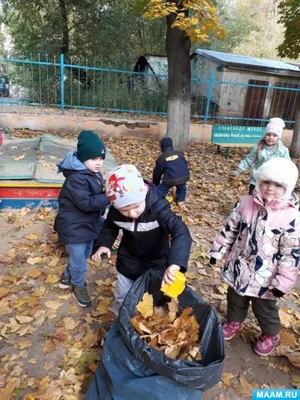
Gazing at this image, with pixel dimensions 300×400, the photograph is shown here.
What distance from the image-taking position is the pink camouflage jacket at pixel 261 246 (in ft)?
6.06

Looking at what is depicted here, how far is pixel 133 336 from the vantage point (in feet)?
4.80

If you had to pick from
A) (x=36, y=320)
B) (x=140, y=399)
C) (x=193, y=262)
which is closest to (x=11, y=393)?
(x=36, y=320)

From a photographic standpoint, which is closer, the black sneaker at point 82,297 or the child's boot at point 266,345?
the child's boot at point 266,345

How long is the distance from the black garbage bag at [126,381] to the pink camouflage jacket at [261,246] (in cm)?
78

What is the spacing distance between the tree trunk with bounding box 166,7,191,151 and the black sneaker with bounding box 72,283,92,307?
17.9 feet

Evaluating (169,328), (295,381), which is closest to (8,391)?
(169,328)

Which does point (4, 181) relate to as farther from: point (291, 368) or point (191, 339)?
point (291, 368)

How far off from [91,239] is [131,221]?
2.59 feet

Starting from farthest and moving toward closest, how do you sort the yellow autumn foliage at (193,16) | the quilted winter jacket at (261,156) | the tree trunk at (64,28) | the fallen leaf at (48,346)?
the tree trunk at (64,28)
the yellow autumn foliage at (193,16)
the quilted winter jacket at (261,156)
the fallen leaf at (48,346)

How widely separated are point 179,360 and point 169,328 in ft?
0.90

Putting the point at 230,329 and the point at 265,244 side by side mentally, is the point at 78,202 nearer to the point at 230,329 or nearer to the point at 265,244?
the point at 265,244

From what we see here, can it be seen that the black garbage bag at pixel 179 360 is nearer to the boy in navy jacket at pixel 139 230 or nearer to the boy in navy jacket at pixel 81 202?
the boy in navy jacket at pixel 139 230

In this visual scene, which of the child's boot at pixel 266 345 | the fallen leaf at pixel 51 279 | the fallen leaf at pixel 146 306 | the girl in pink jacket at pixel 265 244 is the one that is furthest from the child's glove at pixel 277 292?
the fallen leaf at pixel 51 279

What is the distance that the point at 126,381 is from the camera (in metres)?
1.49
